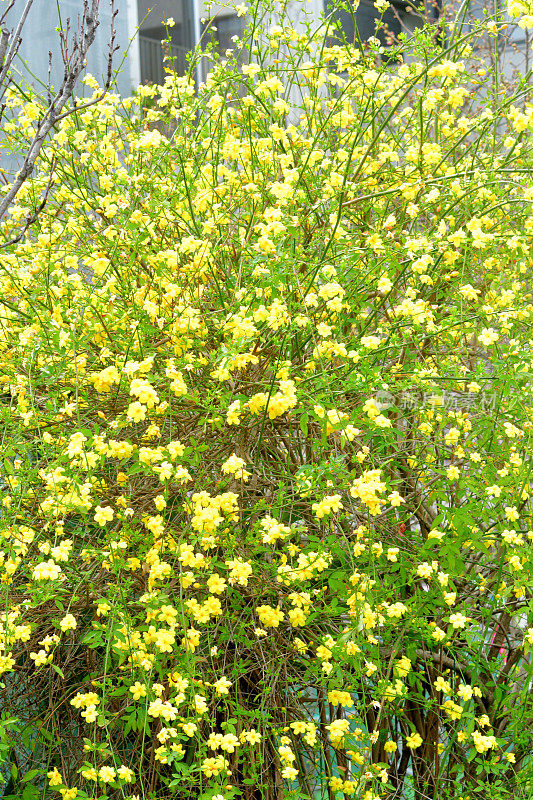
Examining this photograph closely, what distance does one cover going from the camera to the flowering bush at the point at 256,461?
226 cm

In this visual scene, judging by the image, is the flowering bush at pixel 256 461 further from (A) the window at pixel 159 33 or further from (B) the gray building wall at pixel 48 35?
(A) the window at pixel 159 33

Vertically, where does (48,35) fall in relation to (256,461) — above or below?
above

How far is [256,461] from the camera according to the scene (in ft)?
8.90

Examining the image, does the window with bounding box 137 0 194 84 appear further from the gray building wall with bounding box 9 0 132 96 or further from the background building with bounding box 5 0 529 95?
the gray building wall with bounding box 9 0 132 96

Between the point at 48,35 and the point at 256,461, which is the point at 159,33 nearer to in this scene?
the point at 48,35

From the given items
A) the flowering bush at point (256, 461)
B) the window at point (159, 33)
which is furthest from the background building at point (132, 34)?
the flowering bush at point (256, 461)

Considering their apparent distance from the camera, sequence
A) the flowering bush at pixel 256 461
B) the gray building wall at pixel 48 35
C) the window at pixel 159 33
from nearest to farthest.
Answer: the flowering bush at pixel 256 461, the gray building wall at pixel 48 35, the window at pixel 159 33

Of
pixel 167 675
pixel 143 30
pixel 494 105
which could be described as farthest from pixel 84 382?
pixel 143 30

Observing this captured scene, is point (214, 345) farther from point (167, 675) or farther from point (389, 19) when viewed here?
point (389, 19)

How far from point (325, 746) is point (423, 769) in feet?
2.44

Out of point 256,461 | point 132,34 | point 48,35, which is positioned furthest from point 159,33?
point 256,461

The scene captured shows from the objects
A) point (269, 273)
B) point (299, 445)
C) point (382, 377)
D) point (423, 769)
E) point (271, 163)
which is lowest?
point (423, 769)

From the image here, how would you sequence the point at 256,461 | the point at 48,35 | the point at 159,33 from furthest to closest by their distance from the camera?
1. the point at 159,33
2. the point at 48,35
3. the point at 256,461

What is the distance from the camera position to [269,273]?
2328 mm
